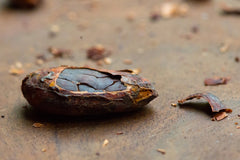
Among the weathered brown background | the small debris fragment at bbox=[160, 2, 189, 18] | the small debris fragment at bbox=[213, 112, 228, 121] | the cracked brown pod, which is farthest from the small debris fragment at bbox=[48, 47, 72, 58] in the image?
the small debris fragment at bbox=[213, 112, 228, 121]

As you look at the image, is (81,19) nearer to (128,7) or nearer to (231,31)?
(128,7)

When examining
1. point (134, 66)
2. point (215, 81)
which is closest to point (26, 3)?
point (134, 66)

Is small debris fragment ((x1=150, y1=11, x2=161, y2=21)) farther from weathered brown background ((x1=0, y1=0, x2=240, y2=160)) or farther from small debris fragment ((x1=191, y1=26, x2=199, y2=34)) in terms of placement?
small debris fragment ((x1=191, y1=26, x2=199, y2=34))

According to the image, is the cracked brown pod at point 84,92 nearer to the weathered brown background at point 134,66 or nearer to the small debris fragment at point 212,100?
the weathered brown background at point 134,66

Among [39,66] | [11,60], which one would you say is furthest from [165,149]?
[11,60]

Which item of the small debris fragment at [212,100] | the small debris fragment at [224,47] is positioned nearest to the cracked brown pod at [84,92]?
the small debris fragment at [212,100]

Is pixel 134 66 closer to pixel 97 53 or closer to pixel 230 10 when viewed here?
pixel 97 53
